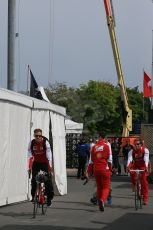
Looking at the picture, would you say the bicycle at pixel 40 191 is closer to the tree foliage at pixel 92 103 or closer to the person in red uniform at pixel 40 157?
the person in red uniform at pixel 40 157

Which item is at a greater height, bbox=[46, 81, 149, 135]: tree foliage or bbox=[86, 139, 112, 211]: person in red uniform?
bbox=[46, 81, 149, 135]: tree foliage

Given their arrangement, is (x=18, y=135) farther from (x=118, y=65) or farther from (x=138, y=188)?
(x=118, y=65)

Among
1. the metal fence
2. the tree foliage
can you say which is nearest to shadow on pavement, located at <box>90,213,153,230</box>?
the metal fence

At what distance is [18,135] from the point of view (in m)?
16.8

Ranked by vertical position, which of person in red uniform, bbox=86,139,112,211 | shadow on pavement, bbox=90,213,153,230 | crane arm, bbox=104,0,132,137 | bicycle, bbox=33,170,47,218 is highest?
crane arm, bbox=104,0,132,137

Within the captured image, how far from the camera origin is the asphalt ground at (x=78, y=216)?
1276cm

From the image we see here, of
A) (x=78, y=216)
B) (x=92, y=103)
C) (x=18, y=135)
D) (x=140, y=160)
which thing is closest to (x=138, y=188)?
(x=140, y=160)

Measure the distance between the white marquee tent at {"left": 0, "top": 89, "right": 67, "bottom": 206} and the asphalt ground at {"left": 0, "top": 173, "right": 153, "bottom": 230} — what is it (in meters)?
0.48

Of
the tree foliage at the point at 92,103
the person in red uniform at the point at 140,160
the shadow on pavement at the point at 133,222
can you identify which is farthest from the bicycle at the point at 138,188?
the tree foliage at the point at 92,103

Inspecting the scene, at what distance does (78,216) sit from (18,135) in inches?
127

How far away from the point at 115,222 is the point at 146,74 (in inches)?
821

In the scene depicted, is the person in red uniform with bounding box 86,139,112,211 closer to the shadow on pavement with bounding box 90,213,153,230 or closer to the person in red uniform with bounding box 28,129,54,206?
the shadow on pavement with bounding box 90,213,153,230

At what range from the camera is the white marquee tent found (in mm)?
15688

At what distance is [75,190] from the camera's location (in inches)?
899
